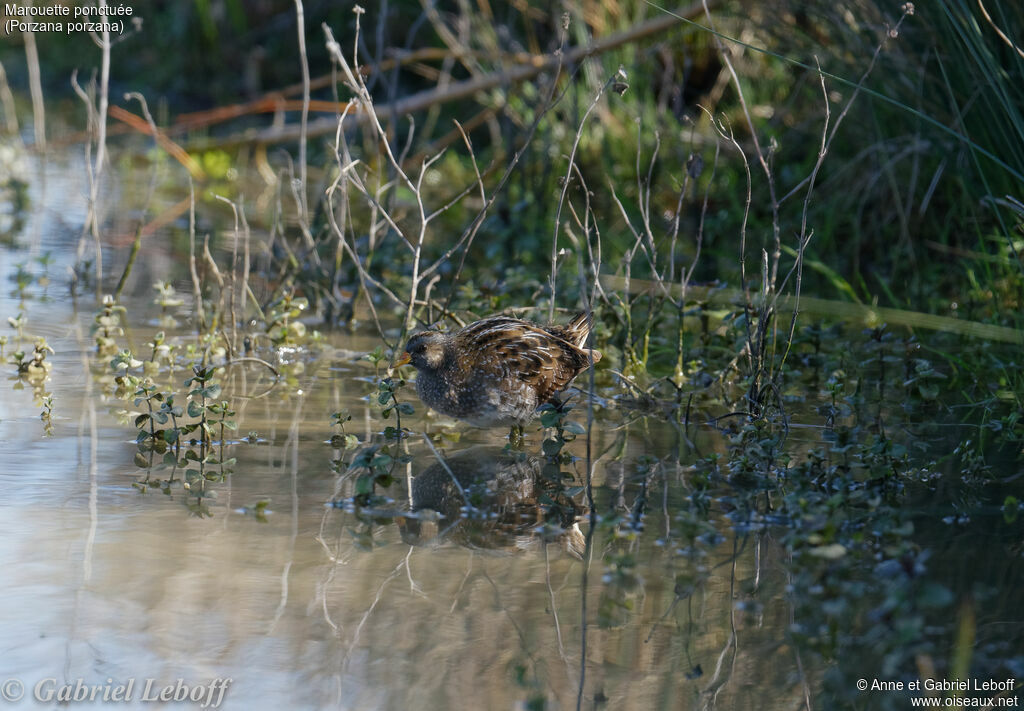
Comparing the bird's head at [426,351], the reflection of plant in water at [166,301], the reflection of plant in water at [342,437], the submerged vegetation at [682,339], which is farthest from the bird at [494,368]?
the reflection of plant in water at [166,301]

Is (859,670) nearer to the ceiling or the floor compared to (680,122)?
nearer to the floor

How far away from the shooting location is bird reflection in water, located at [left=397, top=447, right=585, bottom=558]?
4.15 meters

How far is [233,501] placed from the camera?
437 cm

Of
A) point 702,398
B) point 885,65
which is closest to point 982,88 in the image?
point 885,65

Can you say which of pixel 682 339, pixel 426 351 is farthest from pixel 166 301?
pixel 682 339

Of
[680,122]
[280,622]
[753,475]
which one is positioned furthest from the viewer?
[680,122]

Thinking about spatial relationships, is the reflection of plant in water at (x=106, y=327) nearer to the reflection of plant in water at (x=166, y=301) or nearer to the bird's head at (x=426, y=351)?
the reflection of plant in water at (x=166, y=301)

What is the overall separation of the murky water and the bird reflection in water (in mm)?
12

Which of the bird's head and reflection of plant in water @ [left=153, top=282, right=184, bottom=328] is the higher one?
the bird's head

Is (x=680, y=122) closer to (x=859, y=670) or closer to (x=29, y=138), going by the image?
(x=29, y=138)

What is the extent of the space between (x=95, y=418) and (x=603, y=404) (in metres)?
2.20

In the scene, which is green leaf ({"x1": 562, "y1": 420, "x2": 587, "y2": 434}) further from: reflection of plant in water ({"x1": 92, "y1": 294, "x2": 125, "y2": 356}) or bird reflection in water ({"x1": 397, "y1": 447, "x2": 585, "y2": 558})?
reflection of plant in water ({"x1": 92, "y1": 294, "x2": 125, "y2": 356})

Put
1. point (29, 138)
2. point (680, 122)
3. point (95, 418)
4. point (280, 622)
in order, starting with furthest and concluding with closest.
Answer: point (29, 138)
point (680, 122)
point (95, 418)
point (280, 622)

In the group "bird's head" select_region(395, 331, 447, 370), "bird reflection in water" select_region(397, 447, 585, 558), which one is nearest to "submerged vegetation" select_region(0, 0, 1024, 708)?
"bird reflection in water" select_region(397, 447, 585, 558)
